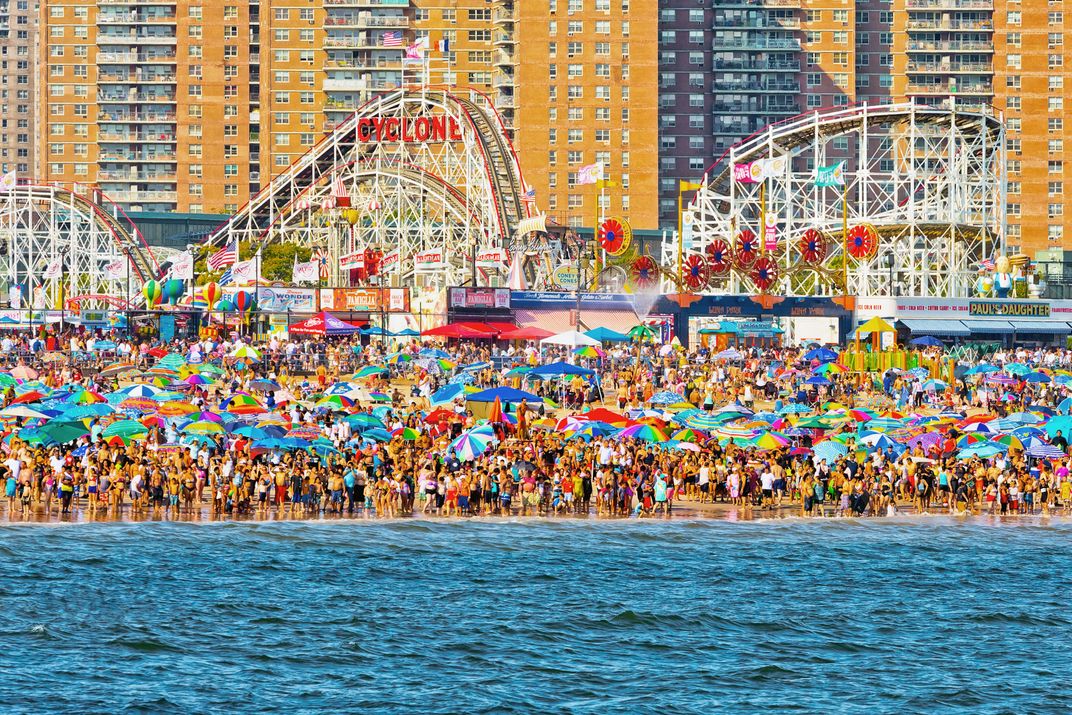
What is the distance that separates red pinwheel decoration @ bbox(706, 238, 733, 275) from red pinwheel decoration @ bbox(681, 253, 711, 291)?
1060 mm

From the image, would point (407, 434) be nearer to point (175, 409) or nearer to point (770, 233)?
point (175, 409)

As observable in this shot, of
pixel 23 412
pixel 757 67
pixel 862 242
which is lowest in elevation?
pixel 23 412

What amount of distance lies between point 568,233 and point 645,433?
5813cm

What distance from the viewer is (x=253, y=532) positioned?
45.3 meters

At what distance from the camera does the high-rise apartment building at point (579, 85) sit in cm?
14562

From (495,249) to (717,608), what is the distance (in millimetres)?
63691

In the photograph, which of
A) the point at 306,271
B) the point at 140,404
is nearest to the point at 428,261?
the point at 306,271

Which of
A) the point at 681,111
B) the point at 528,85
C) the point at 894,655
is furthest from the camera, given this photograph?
the point at 681,111

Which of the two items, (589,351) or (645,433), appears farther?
(589,351)

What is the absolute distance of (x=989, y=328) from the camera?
301ft

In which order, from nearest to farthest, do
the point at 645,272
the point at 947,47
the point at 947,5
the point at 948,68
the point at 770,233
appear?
the point at 645,272 → the point at 770,233 → the point at 947,5 → the point at 947,47 → the point at 948,68

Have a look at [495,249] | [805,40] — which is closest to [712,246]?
[495,249]

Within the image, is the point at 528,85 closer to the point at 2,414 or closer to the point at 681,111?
the point at 681,111

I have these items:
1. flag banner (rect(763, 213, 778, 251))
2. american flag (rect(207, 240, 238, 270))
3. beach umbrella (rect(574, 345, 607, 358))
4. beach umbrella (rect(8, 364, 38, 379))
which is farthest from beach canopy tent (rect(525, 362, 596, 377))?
american flag (rect(207, 240, 238, 270))
